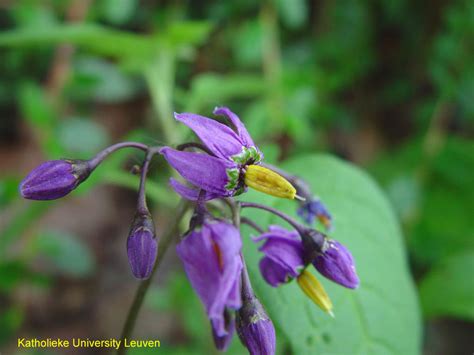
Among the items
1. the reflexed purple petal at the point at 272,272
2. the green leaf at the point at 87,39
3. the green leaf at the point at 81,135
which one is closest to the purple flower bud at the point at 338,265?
the reflexed purple petal at the point at 272,272

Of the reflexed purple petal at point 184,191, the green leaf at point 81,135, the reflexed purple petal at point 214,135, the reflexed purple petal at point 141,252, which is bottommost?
the green leaf at point 81,135

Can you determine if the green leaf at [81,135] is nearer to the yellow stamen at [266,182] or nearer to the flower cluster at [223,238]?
the flower cluster at [223,238]

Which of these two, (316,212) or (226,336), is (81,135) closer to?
(316,212)

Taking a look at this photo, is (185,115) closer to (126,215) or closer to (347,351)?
(347,351)

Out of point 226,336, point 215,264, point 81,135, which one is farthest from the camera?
point 81,135

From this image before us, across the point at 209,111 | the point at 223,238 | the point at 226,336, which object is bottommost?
the point at 209,111

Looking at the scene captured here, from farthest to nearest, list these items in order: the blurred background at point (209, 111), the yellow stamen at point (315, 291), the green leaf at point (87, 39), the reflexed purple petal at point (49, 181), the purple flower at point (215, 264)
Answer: the blurred background at point (209, 111), the green leaf at point (87, 39), the yellow stamen at point (315, 291), the reflexed purple petal at point (49, 181), the purple flower at point (215, 264)

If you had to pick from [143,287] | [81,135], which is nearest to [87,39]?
[81,135]

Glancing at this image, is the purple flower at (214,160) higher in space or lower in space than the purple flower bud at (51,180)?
higher
